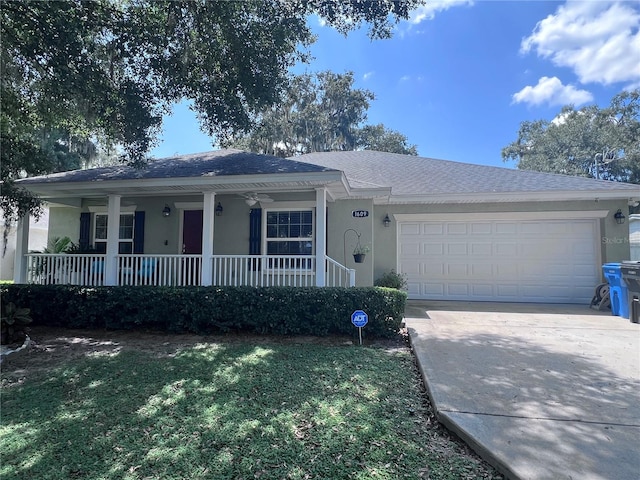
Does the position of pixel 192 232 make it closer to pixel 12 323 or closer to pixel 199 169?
pixel 199 169

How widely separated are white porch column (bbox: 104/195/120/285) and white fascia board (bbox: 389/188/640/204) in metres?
6.96

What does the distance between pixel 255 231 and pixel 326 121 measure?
19.3m

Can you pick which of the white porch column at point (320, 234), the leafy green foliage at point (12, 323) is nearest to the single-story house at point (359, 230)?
the white porch column at point (320, 234)

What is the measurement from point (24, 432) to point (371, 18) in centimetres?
764

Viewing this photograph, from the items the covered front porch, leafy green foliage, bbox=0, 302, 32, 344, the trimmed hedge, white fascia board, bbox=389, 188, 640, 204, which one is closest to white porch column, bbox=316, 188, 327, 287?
the covered front porch

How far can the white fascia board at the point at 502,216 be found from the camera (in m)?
9.14

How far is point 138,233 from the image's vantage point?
9719 mm

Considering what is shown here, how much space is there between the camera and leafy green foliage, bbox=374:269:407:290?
30.7 ft

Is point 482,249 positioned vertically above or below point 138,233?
below

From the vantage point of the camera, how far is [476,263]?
386 inches

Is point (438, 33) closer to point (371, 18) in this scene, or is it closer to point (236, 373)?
point (371, 18)

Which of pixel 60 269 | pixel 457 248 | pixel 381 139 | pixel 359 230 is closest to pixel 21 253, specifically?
pixel 60 269

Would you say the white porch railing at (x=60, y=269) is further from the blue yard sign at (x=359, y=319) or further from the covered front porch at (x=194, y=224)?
the blue yard sign at (x=359, y=319)

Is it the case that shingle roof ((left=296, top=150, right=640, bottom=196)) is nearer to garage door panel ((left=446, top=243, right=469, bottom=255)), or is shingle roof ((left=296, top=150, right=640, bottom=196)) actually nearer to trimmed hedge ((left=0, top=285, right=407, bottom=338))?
garage door panel ((left=446, top=243, right=469, bottom=255))
